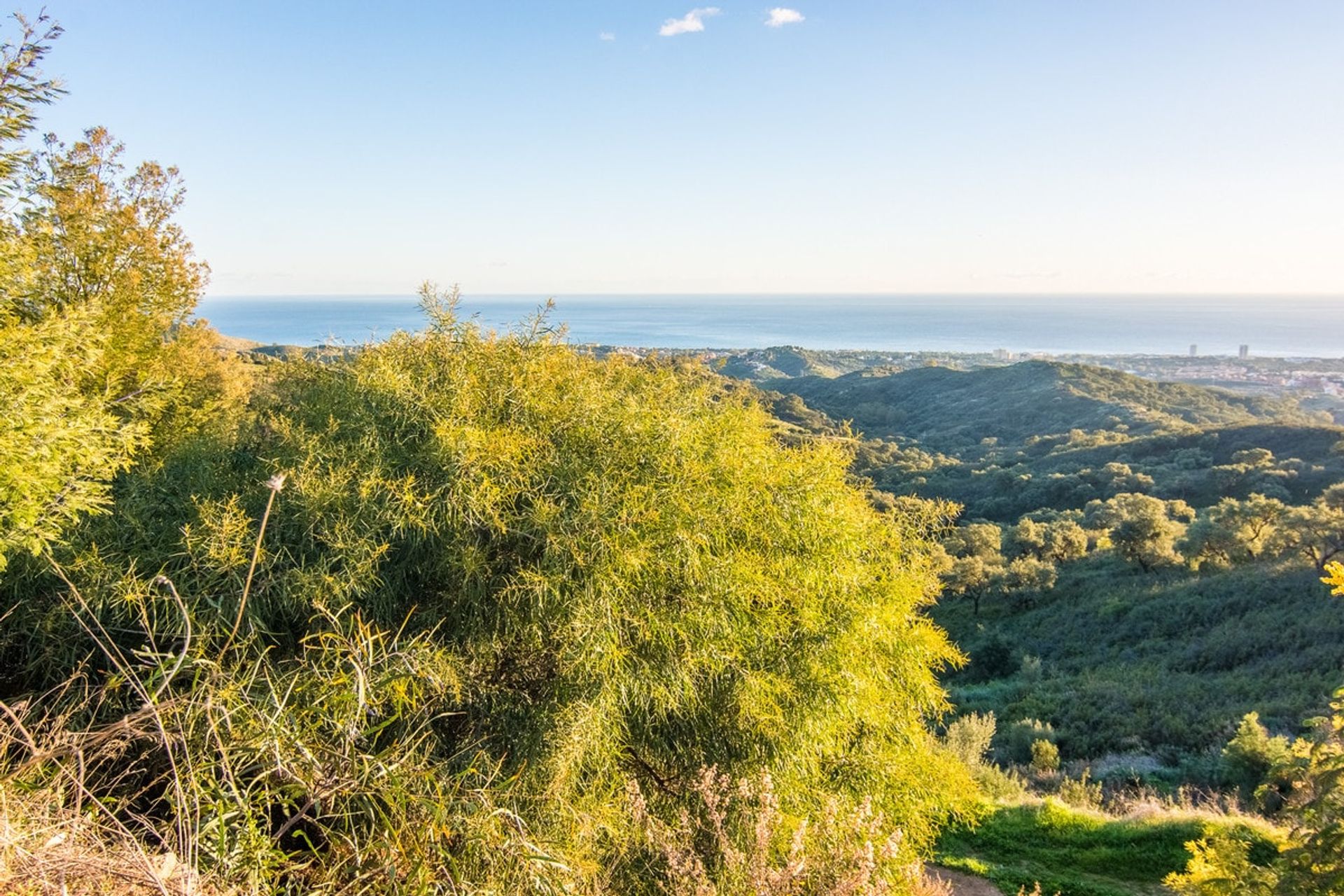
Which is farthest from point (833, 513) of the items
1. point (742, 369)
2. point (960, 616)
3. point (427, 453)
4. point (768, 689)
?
point (742, 369)

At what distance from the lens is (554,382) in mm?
5930

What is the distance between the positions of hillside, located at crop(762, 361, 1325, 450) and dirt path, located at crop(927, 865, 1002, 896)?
5473 centimetres

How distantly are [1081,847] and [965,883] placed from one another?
207cm

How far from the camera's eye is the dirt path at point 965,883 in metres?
8.37

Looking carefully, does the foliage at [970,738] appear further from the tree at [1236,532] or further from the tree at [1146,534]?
the tree at [1236,532]

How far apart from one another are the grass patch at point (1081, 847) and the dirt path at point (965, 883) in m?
0.10

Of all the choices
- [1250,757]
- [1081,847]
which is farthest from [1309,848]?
[1250,757]

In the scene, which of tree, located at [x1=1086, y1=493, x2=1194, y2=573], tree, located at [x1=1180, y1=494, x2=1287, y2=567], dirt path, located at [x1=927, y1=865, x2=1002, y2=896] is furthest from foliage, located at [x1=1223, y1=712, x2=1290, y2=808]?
tree, located at [x1=1180, y1=494, x2=1287, y2=567]

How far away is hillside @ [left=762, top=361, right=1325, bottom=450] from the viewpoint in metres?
63.9

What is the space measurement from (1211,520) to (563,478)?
108 feet

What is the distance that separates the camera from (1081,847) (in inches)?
370

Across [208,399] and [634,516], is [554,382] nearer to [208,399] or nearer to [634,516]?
[634,516]

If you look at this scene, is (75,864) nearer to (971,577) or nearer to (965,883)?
(965,883)

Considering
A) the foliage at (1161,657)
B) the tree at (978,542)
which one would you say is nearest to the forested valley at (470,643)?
the foliage at (1161,657)
